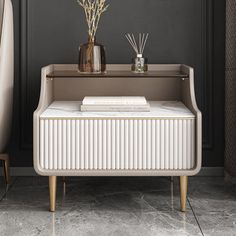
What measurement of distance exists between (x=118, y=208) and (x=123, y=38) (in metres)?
0.86

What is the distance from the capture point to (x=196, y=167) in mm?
1898

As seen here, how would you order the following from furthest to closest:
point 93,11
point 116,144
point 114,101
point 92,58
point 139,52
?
1. point 139,52
2. point 93,11
3. point 92,58
4. point 114,101
5. point 116,144

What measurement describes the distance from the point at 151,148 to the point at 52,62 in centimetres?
80

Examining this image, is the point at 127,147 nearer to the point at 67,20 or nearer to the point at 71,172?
the point at 71,172

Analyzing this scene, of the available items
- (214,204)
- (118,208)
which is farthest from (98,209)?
(214,204)

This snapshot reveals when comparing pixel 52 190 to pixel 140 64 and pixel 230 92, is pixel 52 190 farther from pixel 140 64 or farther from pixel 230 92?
pixel 230 92

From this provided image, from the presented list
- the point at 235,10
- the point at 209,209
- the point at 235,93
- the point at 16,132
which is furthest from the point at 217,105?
the point at 16,132

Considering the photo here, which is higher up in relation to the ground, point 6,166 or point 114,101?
point 114,101

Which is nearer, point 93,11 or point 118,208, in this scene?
point 118,208

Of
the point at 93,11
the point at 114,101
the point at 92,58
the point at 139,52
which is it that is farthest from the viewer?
the point at 139,52

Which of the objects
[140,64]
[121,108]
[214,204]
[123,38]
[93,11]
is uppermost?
[93,11]

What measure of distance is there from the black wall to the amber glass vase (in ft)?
0.79

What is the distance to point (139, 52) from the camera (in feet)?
8.02

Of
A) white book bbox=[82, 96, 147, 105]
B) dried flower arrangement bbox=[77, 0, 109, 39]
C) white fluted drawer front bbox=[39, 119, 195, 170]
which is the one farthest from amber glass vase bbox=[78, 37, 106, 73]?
white fluted drawer front bbox=[39, 119, 195, 170]
